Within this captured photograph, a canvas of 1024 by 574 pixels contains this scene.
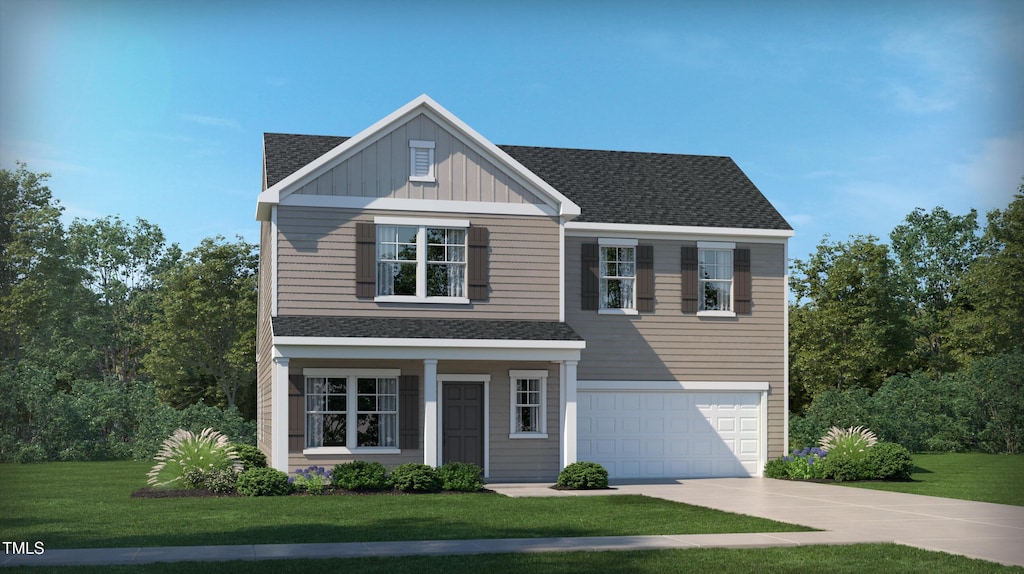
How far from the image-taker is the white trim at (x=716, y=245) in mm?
26781

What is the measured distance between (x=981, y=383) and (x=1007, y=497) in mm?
15230

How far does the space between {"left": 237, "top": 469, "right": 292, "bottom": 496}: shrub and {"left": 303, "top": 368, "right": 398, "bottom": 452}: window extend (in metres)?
2.37

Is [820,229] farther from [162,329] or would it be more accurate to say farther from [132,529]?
[132,529]

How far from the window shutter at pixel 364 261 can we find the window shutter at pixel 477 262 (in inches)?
83.4

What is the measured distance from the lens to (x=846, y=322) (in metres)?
46.0

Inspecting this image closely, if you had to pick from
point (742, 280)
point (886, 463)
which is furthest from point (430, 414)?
point (886, 463)

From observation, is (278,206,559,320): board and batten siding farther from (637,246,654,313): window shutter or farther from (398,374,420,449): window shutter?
(637,246,654,313): window shutter

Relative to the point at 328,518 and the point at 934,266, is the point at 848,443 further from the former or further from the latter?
the point at 934,266

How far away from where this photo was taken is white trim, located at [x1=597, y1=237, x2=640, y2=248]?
26188 millimetres

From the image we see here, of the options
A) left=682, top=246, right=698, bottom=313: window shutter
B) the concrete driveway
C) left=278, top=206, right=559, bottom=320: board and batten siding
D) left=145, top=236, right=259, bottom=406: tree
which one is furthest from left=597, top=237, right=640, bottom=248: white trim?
left=145, top=236, right=259, bottom=406: tree

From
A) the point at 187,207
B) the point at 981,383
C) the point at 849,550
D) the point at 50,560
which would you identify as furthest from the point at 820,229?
the point at 50,560

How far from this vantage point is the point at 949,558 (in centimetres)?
1221

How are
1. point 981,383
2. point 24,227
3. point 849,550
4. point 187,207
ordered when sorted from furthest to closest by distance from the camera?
point 24,227 → point 981,383 → point 187,207 → point 849,550

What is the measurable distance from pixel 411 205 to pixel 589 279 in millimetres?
4923
